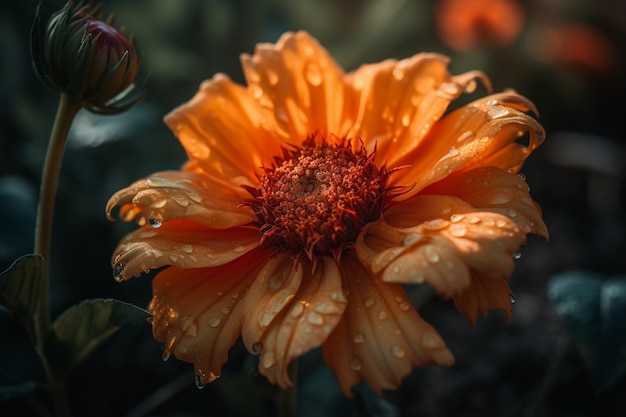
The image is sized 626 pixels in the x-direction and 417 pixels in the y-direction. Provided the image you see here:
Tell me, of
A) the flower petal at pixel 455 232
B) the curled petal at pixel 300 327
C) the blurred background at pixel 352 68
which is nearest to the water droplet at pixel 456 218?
the flower petal at pixel 455 232

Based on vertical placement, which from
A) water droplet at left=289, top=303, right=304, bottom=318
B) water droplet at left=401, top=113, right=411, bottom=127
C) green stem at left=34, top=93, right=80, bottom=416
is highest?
green stem at left=34, top=93, right=80, bottom=416

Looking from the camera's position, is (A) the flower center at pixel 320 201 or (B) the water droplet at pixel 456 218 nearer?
(B) the water droplet at pixel 456 218

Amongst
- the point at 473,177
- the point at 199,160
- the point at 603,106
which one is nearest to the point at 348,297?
the point at 473,177

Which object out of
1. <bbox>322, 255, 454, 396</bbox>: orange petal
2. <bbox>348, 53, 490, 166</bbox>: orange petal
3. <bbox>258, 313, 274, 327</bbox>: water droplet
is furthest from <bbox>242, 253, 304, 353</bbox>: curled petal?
<bbox>348, 53, 490, 166</bbox>: orange petal

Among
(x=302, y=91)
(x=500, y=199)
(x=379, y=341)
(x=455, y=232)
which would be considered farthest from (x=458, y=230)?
(x=302, y=91)

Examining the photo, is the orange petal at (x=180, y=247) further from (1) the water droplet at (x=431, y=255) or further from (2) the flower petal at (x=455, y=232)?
(1) the water droplet at (x=431, y=255)

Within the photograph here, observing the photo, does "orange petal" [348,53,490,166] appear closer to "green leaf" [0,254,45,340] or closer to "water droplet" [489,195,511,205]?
"water droplet" [489,195,511,205]
